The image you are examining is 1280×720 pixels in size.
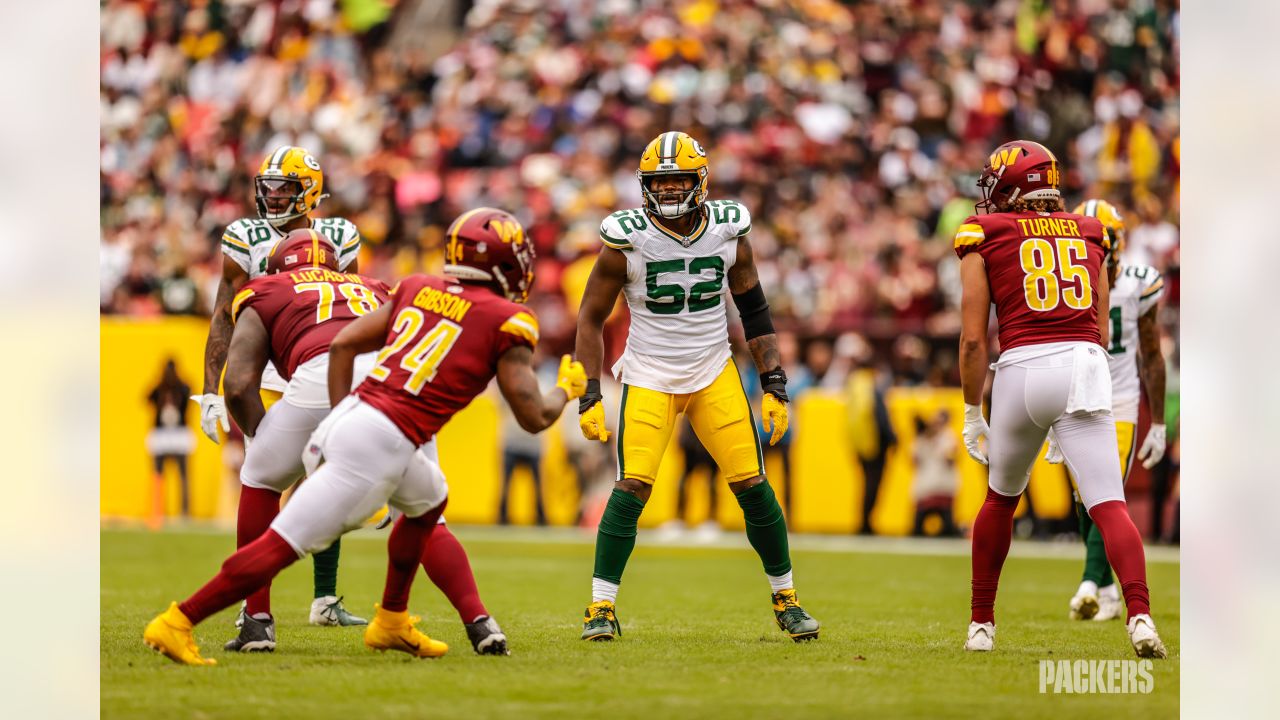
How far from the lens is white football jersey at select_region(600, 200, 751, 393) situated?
765 centimetres

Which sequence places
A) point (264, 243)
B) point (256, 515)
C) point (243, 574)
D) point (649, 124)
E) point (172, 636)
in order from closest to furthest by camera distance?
point (243, 574) → point (172, 636) → point (256, 515) → point (264, 243) → point (649, 124)

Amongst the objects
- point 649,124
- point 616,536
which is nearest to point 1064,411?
point 616,536

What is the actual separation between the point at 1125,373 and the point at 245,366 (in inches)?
205

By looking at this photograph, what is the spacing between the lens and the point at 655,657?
6.87 meters

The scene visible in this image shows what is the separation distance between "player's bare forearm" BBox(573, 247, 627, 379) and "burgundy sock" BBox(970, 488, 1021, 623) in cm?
191

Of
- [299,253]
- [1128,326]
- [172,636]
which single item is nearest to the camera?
[172,636]

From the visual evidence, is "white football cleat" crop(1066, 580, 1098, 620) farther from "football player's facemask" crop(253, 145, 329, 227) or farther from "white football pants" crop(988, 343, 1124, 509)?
"football player's facemask" crop(253, 145, 329, 227)

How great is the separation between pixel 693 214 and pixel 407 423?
206cm

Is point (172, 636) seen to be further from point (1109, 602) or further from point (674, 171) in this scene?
point (1109, 602)

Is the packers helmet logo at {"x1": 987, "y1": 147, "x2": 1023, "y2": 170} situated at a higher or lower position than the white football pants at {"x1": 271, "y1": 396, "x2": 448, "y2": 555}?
higher

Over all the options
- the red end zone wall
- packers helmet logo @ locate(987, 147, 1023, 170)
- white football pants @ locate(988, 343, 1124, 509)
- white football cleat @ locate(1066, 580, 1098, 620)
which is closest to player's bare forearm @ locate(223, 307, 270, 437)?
white football pants @ locate(988, 343, 1124, 509)
